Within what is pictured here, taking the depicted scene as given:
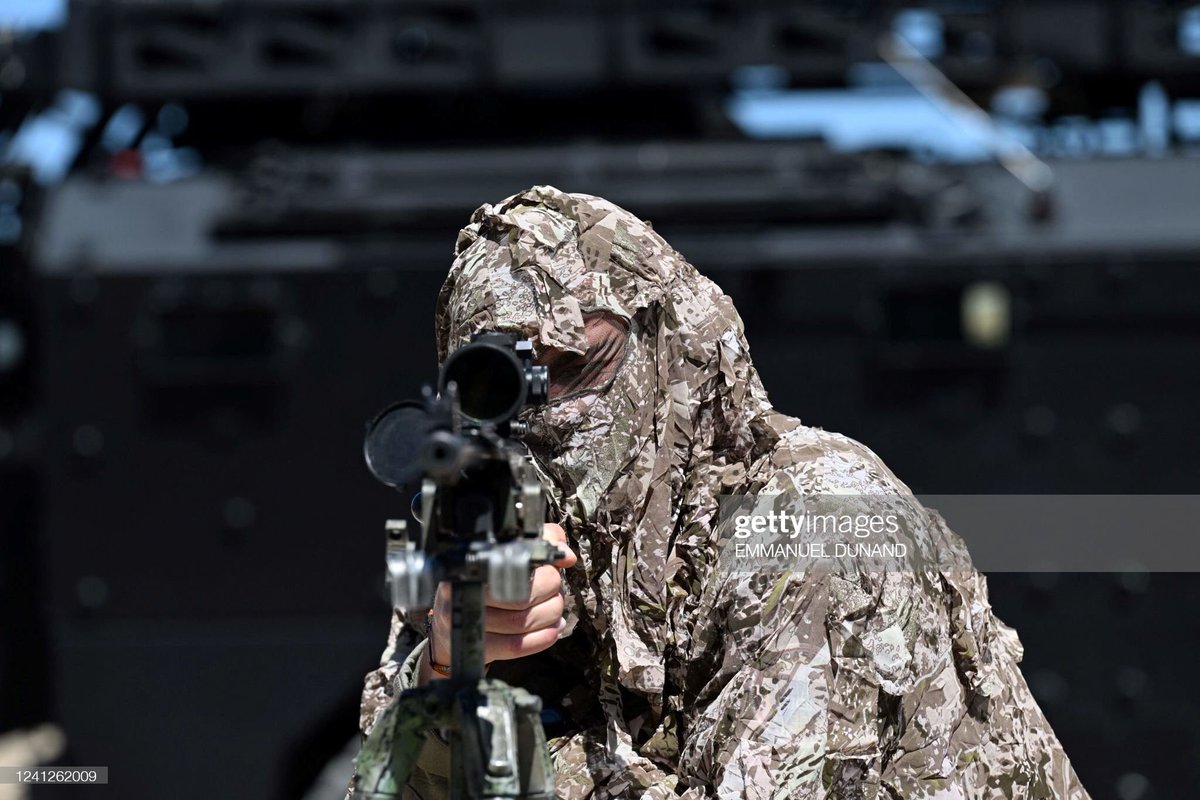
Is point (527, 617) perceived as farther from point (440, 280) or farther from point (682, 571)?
point (440, 280)

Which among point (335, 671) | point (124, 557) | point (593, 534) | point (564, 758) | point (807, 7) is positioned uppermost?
point (807, 7)

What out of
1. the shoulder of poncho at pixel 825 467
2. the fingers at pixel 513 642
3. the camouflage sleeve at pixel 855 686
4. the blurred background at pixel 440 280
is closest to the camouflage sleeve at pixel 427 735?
the fingers at pixel 513 642

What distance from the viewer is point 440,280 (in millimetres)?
5078

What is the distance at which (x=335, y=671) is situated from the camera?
4.97m

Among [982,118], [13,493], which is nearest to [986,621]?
[982,118]

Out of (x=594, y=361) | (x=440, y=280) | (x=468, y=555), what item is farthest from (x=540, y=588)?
(x=440, y=280)

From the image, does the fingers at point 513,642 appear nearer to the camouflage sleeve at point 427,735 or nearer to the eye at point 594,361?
the camouflage sleeve at point 427,735

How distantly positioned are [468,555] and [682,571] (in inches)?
23.0

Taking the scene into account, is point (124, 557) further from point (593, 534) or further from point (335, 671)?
point (593, 534)

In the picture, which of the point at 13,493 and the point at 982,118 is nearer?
the point at 982,118

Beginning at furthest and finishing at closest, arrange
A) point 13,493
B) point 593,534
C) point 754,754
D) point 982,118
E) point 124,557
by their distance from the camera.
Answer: point 13,493 → point 982,118 → point 124,557 → point 593,534 → point 754,754

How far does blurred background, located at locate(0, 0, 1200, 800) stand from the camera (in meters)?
4.92

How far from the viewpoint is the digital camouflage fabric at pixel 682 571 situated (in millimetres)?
1869

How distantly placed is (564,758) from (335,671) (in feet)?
10.1
